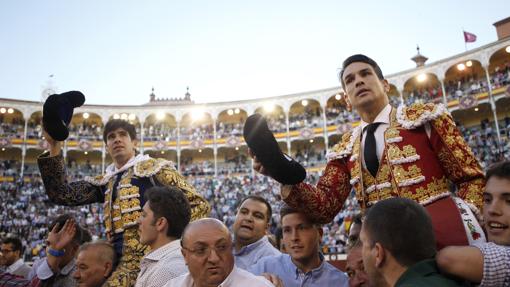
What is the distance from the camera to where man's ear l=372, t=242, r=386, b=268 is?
5.42 ft

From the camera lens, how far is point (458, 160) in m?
2.11

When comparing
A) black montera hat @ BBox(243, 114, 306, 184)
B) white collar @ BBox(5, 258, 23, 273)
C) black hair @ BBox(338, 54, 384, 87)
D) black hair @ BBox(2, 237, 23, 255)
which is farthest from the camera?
black hair @ BBox(2, 237, 23, 255)

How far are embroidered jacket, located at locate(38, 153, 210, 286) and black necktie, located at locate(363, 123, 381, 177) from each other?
1591mm

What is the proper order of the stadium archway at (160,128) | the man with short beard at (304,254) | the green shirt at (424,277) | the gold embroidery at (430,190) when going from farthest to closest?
the stadium archway at (160,128) → the man with short beard at (304,254) → the gold embroidery at (430,190) → the green shirt at (424,277)

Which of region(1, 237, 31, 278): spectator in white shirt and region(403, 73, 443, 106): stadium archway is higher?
region(403, 73, 443, 106): stadium archway

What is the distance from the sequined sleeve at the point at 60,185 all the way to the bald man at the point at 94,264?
491 millimetres

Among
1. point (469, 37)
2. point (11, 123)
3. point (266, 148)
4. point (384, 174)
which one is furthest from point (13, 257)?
point (11, 123)

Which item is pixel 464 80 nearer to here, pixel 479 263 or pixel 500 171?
pixel 500 171

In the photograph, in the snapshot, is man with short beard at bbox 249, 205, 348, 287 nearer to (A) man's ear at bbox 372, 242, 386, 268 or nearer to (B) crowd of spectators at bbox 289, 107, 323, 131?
(A) man's ear at bbox 372, 242, 386, 268

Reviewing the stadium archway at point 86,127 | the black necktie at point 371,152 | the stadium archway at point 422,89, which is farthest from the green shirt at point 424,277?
the stadium archway at point 86,127

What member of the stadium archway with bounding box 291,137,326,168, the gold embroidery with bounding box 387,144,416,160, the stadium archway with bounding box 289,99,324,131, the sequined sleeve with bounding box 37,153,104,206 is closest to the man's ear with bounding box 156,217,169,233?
the sequined sleeve with bounding box 37,153,104,206

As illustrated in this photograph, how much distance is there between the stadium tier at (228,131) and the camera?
24469mm

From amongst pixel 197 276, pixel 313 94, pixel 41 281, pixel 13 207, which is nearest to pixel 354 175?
pixel 197 276

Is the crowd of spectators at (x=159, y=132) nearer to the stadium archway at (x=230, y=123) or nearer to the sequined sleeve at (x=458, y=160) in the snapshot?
the stadium archway at (x=230, y=123)
